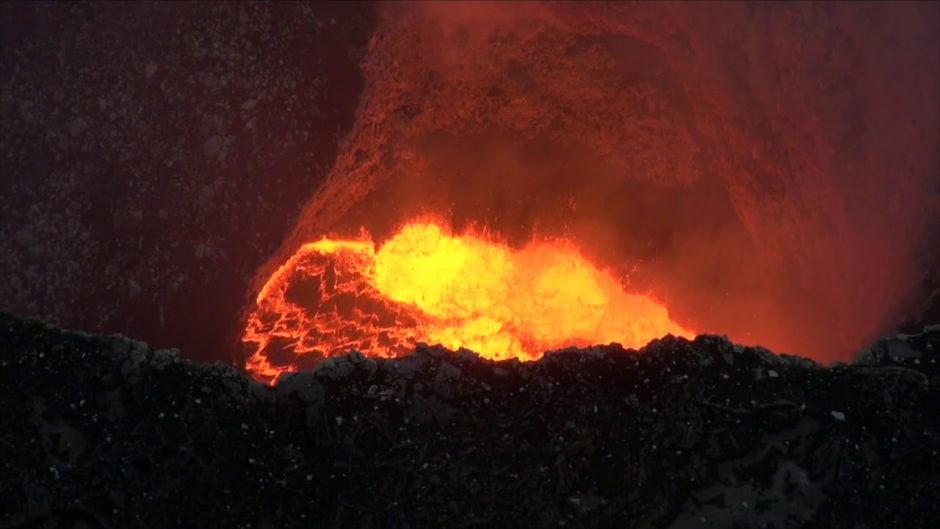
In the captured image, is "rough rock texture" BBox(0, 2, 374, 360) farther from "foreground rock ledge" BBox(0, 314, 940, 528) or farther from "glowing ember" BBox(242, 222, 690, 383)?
"foreground rock ledge" BBox(0, 314, 940, 528)

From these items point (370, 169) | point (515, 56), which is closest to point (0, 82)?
point (370, 169)

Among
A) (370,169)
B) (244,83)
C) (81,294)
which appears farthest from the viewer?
(370,169)

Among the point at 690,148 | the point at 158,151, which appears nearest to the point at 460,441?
the point at 158,151

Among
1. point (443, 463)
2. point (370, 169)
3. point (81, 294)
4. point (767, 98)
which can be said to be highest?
point (767, 98)

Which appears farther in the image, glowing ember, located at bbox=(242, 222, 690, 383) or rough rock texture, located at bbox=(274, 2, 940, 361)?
Result: glowing ember, located at bbox=(242, 222, 690, 383)

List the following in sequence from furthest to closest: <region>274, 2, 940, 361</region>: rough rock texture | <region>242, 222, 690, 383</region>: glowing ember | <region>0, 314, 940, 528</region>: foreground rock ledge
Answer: <region>242, 222, 690, 383</region>: glowing ember → <region>274, 2, 940, 361</region>: rough rock texture → <region>0, 314, 940, 528</region>: foreground rock ledge

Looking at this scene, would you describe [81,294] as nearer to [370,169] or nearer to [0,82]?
[0,82]

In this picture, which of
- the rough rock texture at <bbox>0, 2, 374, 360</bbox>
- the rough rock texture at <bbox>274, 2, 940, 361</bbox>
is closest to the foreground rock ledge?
the rough rock texture at <bbox>274, 2, 940, 361</bbox>
